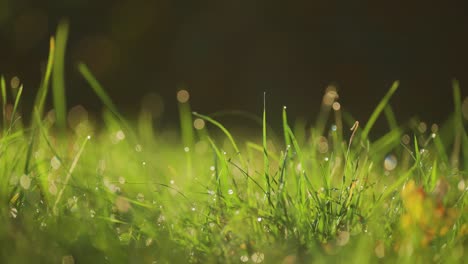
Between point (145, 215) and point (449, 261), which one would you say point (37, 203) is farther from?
point (449, 261)

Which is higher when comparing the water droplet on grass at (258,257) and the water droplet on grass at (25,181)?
the water droplet on grass at (25,181)

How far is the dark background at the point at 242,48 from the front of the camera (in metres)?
5.46

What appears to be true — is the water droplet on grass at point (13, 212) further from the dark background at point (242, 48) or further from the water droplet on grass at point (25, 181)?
the dark background at point (242, 48)

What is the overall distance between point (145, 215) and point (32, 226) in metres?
0.18

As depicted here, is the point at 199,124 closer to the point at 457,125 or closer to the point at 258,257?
the point at 457,125

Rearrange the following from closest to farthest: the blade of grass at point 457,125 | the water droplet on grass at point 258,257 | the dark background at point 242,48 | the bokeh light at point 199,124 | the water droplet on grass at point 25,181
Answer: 1. the water droplet on grass at point 258,257
2. the water droplet on grass at point 25,181
3. the blade of grass at point 457,125
4. the bokeh light at point 199,124
5. the dark background at point 242,48

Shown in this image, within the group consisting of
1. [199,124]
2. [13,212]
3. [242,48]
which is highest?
[13,212]

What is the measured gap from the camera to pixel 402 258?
3.01 feet

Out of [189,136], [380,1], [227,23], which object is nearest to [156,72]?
[227,23]

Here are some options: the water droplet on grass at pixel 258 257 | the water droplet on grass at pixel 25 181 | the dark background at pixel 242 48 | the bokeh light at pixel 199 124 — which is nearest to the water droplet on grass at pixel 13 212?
the water droplet on grass at pixel 25 181

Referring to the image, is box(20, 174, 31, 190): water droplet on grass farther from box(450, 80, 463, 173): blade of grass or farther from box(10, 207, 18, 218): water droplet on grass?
box(450, 80, 463, 173): blade of grass

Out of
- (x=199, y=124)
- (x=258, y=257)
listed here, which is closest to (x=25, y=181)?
(x=258, y=257)

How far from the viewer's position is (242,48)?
5.75 meters

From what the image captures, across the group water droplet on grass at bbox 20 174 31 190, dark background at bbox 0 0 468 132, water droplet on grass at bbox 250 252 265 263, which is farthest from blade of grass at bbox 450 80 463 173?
dark background at bbox 0 0 468 132
